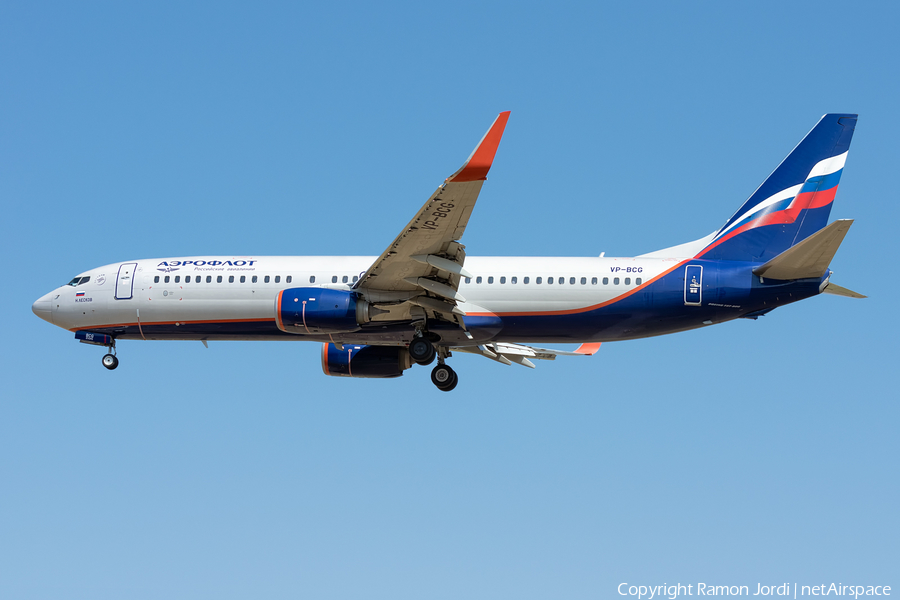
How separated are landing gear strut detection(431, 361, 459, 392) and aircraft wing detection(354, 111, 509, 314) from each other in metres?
3.50

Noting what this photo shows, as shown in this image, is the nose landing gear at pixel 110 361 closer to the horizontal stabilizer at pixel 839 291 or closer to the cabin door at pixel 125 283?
the cabin door at pixel 125 283

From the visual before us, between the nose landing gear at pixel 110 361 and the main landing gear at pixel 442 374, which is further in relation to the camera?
the nose landing gear at pixel 110 361

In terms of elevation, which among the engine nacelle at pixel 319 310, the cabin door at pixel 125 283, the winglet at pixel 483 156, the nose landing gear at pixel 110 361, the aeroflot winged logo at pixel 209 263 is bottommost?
the nose landing gear at pixel 110 361

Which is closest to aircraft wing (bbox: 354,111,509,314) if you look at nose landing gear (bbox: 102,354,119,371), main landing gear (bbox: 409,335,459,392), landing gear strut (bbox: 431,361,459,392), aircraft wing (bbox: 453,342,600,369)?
main landing gear (bbox: 409,335,459,392)

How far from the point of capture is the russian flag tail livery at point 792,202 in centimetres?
3750

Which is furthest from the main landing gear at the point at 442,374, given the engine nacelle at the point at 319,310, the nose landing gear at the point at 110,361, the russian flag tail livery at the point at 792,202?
the nose landing gear at the point at 110,361

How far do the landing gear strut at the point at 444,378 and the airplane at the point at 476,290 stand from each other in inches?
1.9

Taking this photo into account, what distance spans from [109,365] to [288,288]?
25.4ft

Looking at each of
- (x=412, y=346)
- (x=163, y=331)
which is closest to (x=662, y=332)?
(x=412, y=346)

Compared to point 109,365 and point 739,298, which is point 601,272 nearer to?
point 739,298

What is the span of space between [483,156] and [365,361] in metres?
14.5

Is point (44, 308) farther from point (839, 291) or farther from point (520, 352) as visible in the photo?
point (839, 291)

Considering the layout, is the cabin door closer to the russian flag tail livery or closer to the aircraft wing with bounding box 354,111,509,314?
the aircraft wing with bounding box 354,111,509,314

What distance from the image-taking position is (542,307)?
121ft
